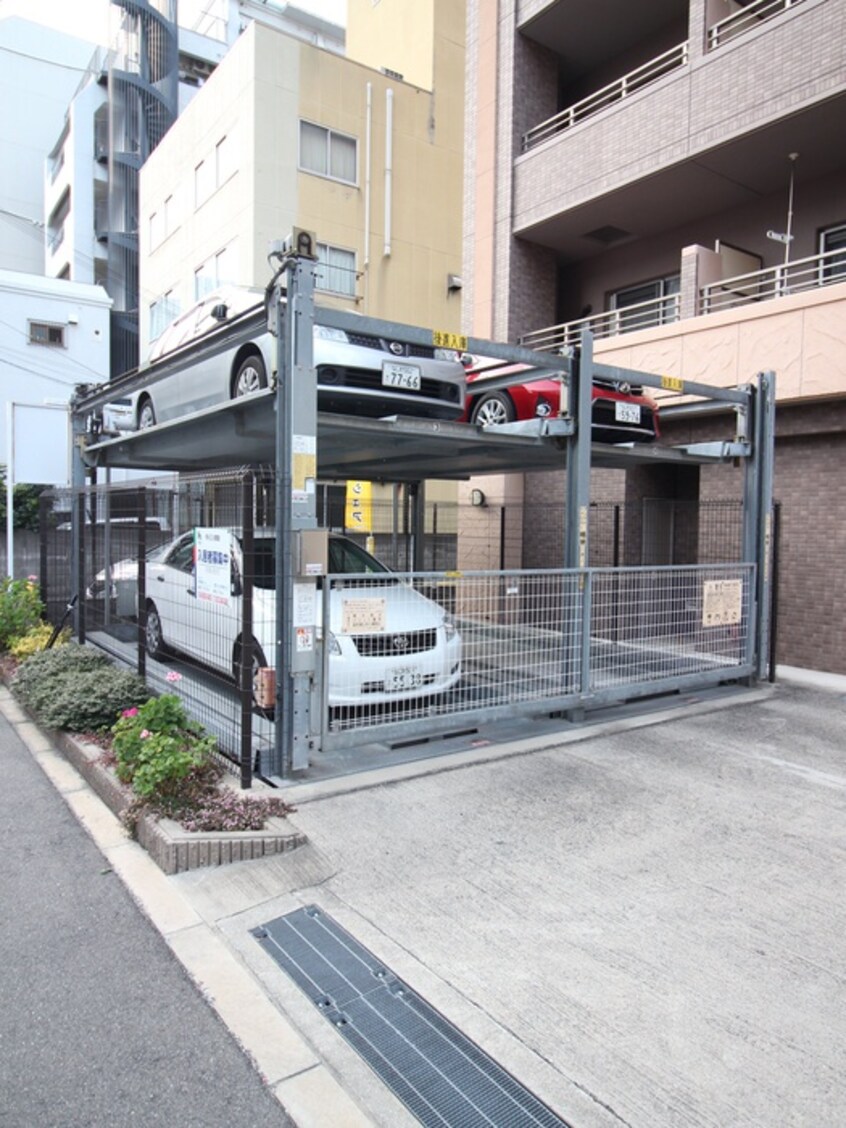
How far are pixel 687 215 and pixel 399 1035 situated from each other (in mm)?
12980

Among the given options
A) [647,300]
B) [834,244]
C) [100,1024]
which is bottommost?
[100,1024]

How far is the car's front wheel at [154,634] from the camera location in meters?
7.52

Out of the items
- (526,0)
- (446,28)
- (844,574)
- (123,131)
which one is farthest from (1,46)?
(844,574)

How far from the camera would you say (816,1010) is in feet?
9.70

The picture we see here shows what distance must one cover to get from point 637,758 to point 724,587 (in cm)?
266

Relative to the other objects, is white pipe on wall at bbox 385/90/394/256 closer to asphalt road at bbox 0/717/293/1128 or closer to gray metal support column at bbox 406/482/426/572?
gray metal support column at bbox 406/482/426/572

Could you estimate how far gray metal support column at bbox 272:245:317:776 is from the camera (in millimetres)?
5055

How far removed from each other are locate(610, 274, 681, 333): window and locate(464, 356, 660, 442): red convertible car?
185 inches

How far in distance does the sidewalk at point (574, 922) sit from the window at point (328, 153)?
1915 cm

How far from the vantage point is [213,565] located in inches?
219

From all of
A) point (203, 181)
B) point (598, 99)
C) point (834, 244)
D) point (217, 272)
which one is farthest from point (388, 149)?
point (834, 244)

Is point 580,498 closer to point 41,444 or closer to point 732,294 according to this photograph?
point 732,294

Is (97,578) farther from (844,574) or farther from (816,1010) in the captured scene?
(844,574)

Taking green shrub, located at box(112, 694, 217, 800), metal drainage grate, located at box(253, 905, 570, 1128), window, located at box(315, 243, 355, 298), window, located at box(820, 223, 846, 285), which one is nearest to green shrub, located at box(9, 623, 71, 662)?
green shrub, located at box(112, 694, 217, 800)
